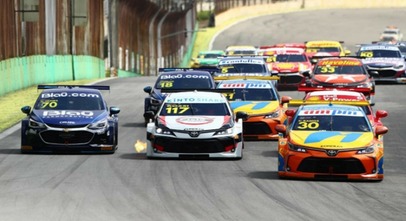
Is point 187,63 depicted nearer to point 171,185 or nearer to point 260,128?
point 260,128

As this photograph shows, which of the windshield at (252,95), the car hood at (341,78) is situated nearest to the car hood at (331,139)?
the windshield at (252,95)

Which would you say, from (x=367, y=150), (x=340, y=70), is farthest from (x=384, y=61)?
Answer: (x=367, y=150)

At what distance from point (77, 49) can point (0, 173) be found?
120 feet

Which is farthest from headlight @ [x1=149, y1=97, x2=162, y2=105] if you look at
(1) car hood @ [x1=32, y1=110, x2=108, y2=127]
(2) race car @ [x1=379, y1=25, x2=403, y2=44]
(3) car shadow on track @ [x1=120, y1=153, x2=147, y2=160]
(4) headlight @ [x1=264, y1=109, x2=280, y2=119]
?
(2) race car @ [x1=379, y1=25, x2=403, y2=44]

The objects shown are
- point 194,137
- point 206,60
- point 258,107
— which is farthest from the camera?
point 206,60

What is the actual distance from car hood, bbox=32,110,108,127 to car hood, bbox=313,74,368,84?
47.1 feet

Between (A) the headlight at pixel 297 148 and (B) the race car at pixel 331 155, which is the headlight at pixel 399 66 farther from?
(A) the headlight at pixel 297 148

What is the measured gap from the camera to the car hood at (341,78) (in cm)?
3700

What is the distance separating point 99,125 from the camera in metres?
23.5

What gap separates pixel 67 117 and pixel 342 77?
1551 cm

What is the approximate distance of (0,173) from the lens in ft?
65.5

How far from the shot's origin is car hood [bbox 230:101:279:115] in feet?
88.2

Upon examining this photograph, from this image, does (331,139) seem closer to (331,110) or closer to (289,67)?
(331,110)

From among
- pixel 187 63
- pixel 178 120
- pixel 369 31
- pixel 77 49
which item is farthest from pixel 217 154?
pixel 369 31
